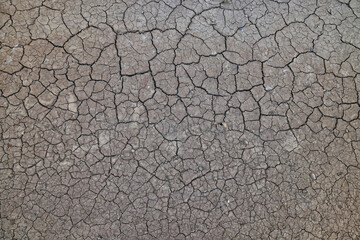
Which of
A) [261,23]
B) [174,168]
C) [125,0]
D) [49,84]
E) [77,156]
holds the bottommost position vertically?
[77,156]

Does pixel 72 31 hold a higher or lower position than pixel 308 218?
higher

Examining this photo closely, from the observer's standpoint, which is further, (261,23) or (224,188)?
(261,23)

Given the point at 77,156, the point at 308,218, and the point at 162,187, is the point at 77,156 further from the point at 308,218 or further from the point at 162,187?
the point at 308,218

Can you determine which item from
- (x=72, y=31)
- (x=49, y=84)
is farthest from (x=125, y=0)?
(x=49, y=84)

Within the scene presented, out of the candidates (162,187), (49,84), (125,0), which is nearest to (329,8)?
(125,0)

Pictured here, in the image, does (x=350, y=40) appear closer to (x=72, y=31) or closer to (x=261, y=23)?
(x=261, y=23)

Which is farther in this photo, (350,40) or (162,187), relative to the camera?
(350,40)
